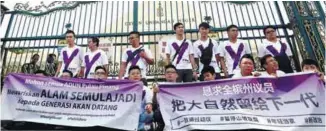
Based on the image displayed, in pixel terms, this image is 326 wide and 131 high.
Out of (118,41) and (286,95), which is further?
(118,41)

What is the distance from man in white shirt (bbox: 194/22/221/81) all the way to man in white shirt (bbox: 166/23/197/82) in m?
0.12

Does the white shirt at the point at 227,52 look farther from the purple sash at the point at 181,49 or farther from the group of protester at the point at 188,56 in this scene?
the purple sash at the point at 181,49

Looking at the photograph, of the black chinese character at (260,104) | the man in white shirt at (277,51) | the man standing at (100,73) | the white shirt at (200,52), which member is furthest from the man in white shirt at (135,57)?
the black chinese character at (260,104)

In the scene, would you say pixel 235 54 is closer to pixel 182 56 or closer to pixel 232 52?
pixel 232 52

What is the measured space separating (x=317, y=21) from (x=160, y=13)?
386cm

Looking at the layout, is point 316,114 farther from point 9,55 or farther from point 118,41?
point 9,55

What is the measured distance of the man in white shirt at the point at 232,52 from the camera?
5.61 metres

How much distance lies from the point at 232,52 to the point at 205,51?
0.44 m

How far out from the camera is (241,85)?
14.4 feet

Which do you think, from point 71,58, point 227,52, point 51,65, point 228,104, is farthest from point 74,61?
point 228,104

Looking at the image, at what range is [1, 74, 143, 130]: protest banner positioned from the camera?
4.45m

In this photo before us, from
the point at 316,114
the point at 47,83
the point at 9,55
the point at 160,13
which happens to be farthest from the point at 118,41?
the point at 316,114

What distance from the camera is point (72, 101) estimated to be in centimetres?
460

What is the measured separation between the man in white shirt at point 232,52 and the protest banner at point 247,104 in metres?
1.20
